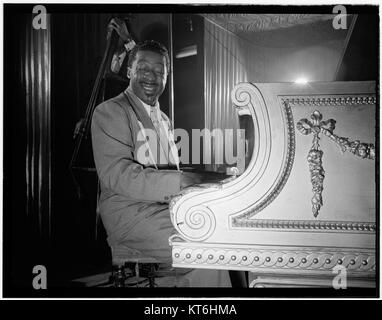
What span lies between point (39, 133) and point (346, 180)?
1.07 m

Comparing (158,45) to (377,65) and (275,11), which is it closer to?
(275,11)

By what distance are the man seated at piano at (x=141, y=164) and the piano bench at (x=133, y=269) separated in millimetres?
23

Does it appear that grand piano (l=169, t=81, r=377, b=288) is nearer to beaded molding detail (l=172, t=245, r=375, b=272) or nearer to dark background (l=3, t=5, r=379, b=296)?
beaded molding detail (l=172, t=245, r=375, b=272)

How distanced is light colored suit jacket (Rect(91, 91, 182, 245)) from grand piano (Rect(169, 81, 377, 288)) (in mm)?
206

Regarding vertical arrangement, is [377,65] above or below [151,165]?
above

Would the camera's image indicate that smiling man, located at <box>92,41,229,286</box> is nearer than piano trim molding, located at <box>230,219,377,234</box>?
No

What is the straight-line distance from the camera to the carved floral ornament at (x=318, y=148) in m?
1.02

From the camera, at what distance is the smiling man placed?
1.22m

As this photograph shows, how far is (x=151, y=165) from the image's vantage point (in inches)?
49.4

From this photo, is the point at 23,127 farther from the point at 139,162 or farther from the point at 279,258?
the point at 279,258

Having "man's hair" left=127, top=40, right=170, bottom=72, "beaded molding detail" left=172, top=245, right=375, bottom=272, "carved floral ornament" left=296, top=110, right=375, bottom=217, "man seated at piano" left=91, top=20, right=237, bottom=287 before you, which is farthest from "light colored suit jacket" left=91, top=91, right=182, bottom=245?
"carved floral ornament" left=296, top=110, right=375, bottom=217

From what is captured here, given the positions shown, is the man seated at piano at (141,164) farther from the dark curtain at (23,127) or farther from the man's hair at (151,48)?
the dark curtain at (23,127)

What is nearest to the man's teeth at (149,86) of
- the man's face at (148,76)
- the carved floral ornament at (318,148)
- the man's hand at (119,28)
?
the man's face at (148,76)
